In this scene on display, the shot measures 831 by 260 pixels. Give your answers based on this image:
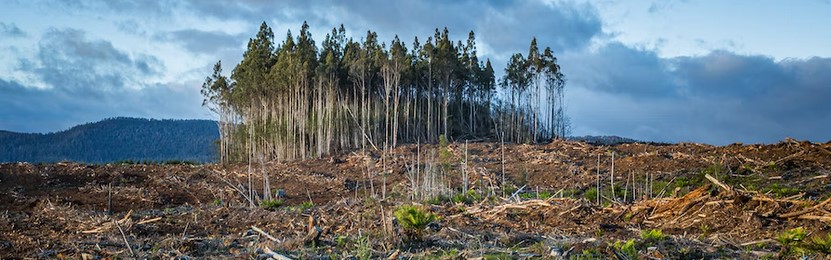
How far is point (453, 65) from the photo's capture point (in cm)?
3391

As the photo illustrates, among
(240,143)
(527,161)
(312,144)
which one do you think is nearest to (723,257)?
(527,161)

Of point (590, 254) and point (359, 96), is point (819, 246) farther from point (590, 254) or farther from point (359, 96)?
point (359, 96)

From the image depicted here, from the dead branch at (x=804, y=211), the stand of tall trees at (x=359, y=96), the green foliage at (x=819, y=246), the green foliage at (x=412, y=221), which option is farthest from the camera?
the stand of tall trees at (x=359, y=96)

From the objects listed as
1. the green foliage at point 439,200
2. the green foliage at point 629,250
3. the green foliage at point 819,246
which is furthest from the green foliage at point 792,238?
the green foliage at point 439,200

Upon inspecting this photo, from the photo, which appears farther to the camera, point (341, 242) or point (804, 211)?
point (804, 211)

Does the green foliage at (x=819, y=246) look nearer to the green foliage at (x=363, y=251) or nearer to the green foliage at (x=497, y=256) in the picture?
the green foliage at (x=497, y=256)

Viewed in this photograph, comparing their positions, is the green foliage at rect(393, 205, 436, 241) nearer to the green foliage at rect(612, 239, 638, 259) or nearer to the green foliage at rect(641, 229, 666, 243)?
the green foliage at rect(612, 239, 638, 259)

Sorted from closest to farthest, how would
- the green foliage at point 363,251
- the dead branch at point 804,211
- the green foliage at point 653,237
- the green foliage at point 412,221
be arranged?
the green foliage at point 363,251, the green foliage at point 653,237, the green foliage at point 412,221, the dead branch at point 804,211

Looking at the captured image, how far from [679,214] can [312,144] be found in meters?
22.7

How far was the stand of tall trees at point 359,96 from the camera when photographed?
29.5 metres

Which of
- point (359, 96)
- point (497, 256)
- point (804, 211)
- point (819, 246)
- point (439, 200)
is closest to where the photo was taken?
point (819, 246)

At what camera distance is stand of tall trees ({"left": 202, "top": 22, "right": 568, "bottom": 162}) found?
96.8ft

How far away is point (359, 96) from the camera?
3456 centimetres

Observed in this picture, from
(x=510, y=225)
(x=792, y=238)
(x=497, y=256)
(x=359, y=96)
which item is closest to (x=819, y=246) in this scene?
(x=792, y=238)
